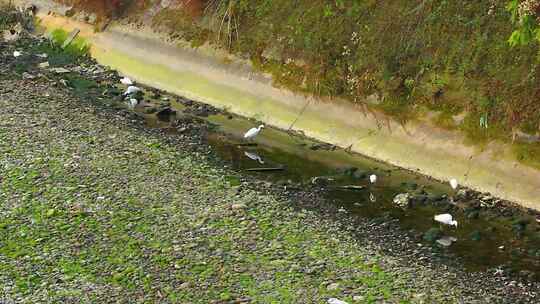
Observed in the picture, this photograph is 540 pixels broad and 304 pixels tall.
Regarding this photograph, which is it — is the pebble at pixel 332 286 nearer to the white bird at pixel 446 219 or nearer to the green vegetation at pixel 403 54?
the white bird at pixel 446 219

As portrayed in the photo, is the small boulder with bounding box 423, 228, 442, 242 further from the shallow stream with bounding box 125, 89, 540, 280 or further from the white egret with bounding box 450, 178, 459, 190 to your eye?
the white egret with bounding box 450, 178, 459, 190

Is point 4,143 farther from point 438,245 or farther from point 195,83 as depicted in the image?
point 438,245

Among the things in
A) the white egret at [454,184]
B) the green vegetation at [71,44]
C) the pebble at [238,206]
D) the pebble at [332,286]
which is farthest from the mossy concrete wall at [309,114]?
the pebble at [332,286]

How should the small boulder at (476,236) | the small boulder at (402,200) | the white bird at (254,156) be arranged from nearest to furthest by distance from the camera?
the small boulder at (476,236) → the small boulder at (402,200) → the white bird at (254,156)

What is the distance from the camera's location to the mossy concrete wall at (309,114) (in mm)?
21859

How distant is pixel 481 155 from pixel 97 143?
10.8 metres

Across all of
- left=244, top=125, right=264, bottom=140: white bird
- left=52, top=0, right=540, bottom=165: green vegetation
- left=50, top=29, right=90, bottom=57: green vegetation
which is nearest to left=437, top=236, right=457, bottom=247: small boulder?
left=52, top=0, right=540, bottom=165: green vegetation

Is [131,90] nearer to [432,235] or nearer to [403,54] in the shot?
[403,54]

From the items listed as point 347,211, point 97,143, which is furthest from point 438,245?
point 97,143

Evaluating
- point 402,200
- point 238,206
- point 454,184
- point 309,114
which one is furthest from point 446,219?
point 309,114

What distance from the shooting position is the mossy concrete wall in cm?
2186

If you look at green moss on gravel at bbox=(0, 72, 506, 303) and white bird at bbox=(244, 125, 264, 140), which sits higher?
white bird at bbox=(244, 125, 264, 140)

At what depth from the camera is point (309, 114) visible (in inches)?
1021

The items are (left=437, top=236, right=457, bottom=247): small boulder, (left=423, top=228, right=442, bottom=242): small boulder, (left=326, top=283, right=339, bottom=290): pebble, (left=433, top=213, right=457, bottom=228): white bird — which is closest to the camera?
(left=326, top=283, right=339, bottom=290): pebble
